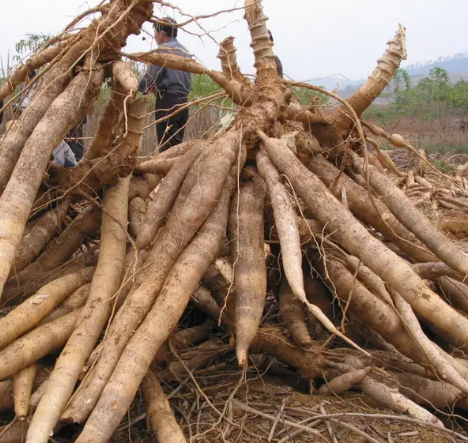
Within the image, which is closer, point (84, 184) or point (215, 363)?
point (215, 363)

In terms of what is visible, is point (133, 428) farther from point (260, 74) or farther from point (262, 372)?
point (260, 74)

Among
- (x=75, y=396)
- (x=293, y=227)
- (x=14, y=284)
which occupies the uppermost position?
(x=293, y=227)

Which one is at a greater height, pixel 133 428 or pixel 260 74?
pixel 260 74

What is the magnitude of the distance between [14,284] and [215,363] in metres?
1.04

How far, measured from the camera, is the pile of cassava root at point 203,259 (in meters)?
2.21

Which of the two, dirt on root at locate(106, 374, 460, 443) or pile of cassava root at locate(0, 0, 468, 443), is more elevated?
pile of cassava root at locate(0, 0, 468, 443)

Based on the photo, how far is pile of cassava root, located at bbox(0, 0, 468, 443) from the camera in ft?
7.25

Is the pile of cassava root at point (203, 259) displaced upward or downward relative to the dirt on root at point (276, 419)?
upward

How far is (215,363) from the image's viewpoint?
2740 millimetres

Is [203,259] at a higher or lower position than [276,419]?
higher

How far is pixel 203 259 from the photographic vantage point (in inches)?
94.8

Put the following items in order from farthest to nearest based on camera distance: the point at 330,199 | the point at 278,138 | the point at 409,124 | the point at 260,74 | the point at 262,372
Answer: the point at 409,124, the point at 260,74, the point at 278,138, the point at 262,372, the point at 330,199

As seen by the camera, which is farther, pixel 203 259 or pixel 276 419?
pixel 203 259

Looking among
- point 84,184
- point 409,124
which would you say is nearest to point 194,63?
point 84,184
